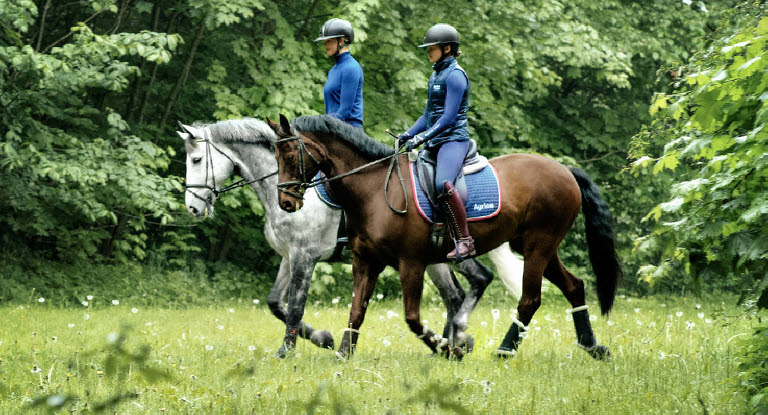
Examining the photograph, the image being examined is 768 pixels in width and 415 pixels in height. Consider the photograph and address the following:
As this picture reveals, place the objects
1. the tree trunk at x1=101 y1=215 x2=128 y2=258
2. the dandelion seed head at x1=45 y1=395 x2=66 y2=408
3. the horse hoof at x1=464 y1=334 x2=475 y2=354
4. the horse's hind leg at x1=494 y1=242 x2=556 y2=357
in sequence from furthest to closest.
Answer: the tree trunk at x1=101 y1=215 x2=128 y2=258, the horse hoof at x1=464 y1=334 x2=475 y2=354, the horse's hind leg at x1=494 y1=242 x2=556 y2=357, the dandelion seed head at x1=45 y1=395 x2=66 y2=408

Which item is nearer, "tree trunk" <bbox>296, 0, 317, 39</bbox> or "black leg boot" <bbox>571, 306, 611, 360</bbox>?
"black leg boot" <bbox>571, 306, 611, 360</bbox>

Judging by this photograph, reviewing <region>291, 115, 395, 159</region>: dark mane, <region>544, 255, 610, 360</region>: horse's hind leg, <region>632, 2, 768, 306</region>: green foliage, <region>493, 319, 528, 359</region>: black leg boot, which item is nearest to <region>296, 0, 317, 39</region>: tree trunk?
<region>291, 115, 395, 159</region>: dark mane

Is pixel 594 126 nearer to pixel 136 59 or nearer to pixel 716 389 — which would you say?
pixel 136 59

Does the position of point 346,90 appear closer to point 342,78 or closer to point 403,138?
point 342,78

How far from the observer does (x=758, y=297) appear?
150 inches

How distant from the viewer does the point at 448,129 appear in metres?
6.38

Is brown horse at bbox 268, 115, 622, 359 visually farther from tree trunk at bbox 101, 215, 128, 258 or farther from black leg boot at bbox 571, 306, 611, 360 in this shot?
tree trunk at bbox 101, 215, 128, 258

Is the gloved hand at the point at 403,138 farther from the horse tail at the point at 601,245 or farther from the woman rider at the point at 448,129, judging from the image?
the horse tail at the point at 601,245

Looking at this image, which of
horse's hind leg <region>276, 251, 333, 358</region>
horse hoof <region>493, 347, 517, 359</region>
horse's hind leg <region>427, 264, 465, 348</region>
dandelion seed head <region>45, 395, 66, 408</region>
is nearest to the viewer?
dandelion seed head <region>45, 395, 66, 408</region>

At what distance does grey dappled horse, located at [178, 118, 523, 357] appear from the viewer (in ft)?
23.9

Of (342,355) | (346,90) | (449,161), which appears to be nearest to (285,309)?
(342,355)

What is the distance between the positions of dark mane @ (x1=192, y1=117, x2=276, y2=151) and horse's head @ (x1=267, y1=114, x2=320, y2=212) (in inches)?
53.5

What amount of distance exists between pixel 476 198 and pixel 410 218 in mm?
605

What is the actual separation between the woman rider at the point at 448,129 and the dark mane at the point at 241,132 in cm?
162
